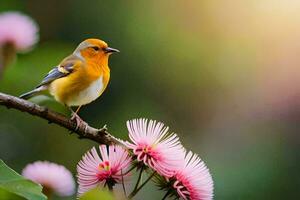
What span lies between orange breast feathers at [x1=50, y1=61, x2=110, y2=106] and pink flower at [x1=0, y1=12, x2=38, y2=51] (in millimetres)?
107

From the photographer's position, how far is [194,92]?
18.5 feet

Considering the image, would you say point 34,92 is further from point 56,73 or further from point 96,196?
point 96,196

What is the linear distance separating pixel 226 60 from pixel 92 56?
4.33m

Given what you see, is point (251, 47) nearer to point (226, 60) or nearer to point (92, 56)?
point (226, 60)

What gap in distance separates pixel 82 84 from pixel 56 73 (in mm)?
79

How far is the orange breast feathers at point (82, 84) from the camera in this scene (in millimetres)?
1319

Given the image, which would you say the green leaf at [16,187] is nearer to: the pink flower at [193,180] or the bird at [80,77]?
the pink flower at [193,180]

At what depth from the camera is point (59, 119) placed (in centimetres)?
98

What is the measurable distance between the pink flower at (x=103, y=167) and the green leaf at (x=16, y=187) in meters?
0.13

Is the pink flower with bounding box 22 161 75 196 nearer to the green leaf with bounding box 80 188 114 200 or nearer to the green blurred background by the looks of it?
the green leaf with bounding box 80 188 114 200

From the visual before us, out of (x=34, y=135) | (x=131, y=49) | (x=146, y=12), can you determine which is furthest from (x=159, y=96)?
(x=34, y=135)

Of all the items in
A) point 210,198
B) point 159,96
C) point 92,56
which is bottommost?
point 210,198

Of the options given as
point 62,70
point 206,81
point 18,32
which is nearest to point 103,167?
point 18,32

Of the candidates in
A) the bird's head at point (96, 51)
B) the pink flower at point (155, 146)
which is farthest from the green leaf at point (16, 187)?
the bird's head at point (96, 51)
